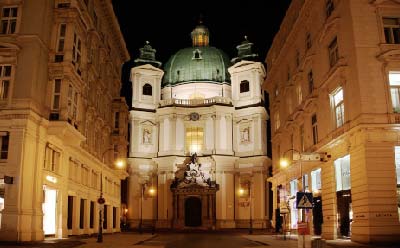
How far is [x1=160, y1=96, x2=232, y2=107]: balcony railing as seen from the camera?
79.3 metres

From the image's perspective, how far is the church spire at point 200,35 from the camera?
95.2 m

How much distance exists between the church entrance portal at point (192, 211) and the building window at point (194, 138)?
8738mm

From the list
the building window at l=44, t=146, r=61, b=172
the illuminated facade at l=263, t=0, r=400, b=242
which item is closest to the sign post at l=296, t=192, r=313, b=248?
the illuminated facade at l=263, t=0, r=400, b=242

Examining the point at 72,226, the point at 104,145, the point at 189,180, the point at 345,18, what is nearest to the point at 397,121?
the point at 345,18

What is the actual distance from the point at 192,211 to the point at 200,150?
10.2 metres

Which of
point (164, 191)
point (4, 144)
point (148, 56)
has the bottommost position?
point (164, 191)

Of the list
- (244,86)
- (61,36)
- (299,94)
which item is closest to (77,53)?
(61,36)

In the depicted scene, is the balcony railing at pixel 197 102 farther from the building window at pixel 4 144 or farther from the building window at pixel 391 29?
the building window at pixel 391 29

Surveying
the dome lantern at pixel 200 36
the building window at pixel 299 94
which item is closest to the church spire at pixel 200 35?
the dome lantern at pixel 200 36

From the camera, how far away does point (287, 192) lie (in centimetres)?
4712

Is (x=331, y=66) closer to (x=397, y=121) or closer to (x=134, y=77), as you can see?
(x=397, y=121)

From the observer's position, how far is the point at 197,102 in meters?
80.6

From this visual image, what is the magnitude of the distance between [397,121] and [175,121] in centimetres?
5350

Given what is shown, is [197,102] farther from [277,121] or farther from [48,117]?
[48,117]
